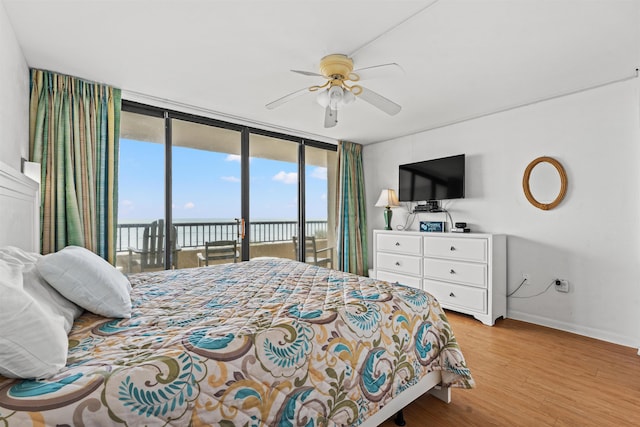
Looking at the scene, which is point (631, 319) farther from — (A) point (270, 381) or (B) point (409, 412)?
(A) point (270, 381)

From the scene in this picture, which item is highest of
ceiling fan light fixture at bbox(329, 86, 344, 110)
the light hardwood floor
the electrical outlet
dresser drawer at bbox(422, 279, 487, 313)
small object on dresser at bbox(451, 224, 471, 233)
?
ceiling fan light fixture at bbox(329, 86, 344, 110)

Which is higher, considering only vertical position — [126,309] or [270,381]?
[126,309]

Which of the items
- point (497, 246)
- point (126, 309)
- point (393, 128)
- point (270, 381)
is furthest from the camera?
point (393, 128)

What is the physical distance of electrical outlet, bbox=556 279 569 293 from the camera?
3.06m

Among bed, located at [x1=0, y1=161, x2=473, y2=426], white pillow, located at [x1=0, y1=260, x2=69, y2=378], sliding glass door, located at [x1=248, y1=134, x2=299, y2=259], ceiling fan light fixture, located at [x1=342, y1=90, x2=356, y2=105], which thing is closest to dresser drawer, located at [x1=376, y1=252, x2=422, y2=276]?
sliding glass door, located at [x1=248, y1=134, x2=299, y2=259]

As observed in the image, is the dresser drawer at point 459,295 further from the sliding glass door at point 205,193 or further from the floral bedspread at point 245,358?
the sliding glass door at point 205,193

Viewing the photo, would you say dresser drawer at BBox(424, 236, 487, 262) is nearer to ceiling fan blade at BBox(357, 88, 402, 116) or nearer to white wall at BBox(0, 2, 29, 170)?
ceiling fan blade at BBox(357, 88, 402, 116)

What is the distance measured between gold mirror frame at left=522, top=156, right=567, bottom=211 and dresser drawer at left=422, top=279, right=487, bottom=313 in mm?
1128

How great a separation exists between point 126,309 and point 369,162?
14.7 ft

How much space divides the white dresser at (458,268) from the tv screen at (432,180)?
62cm

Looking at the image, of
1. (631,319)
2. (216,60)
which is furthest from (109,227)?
(631,319)

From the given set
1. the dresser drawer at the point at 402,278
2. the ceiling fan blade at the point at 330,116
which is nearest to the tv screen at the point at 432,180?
the dresser drawer at the point at 402,278

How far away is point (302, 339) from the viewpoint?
47.6 inches

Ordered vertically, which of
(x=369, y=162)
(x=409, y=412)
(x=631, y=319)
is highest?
(x=369, y=162)
